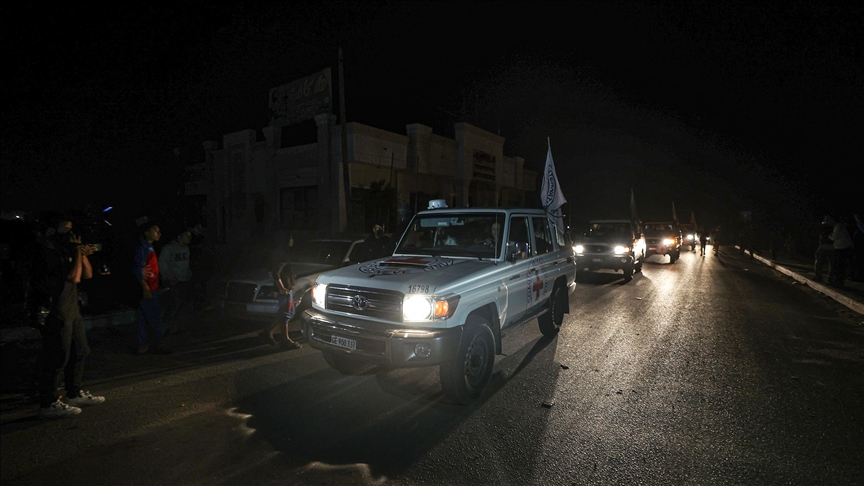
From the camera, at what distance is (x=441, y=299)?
4.51 meters

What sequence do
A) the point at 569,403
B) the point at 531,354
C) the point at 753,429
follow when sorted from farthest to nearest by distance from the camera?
the point at 531,354
the point at 569,403
the point at 753,429

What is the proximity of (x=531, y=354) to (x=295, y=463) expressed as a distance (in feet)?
12.9

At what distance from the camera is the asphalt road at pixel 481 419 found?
3520 mm

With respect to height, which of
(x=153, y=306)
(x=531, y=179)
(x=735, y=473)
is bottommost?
(x=735, y=473)

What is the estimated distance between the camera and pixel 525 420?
442 cm

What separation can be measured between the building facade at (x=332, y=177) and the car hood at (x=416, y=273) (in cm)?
1317

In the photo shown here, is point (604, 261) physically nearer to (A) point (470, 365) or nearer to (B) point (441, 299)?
(A) point (470, 365)

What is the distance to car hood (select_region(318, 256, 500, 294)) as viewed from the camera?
4.63 meters

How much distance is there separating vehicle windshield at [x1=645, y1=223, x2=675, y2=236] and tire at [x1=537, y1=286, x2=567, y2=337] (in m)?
16.9

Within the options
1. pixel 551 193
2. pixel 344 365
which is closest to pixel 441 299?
pixel 344 365

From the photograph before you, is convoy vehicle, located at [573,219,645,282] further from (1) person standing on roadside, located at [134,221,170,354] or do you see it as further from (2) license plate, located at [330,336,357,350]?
(1) person standing on roadside, located at [134,221,170,354]

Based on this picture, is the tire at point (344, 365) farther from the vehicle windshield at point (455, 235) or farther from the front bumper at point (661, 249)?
the front bumper at point (661, 249)

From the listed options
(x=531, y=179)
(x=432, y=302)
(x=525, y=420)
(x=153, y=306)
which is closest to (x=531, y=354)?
(x=525, y=420)

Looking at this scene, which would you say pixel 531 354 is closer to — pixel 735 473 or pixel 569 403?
pixel 569 403
